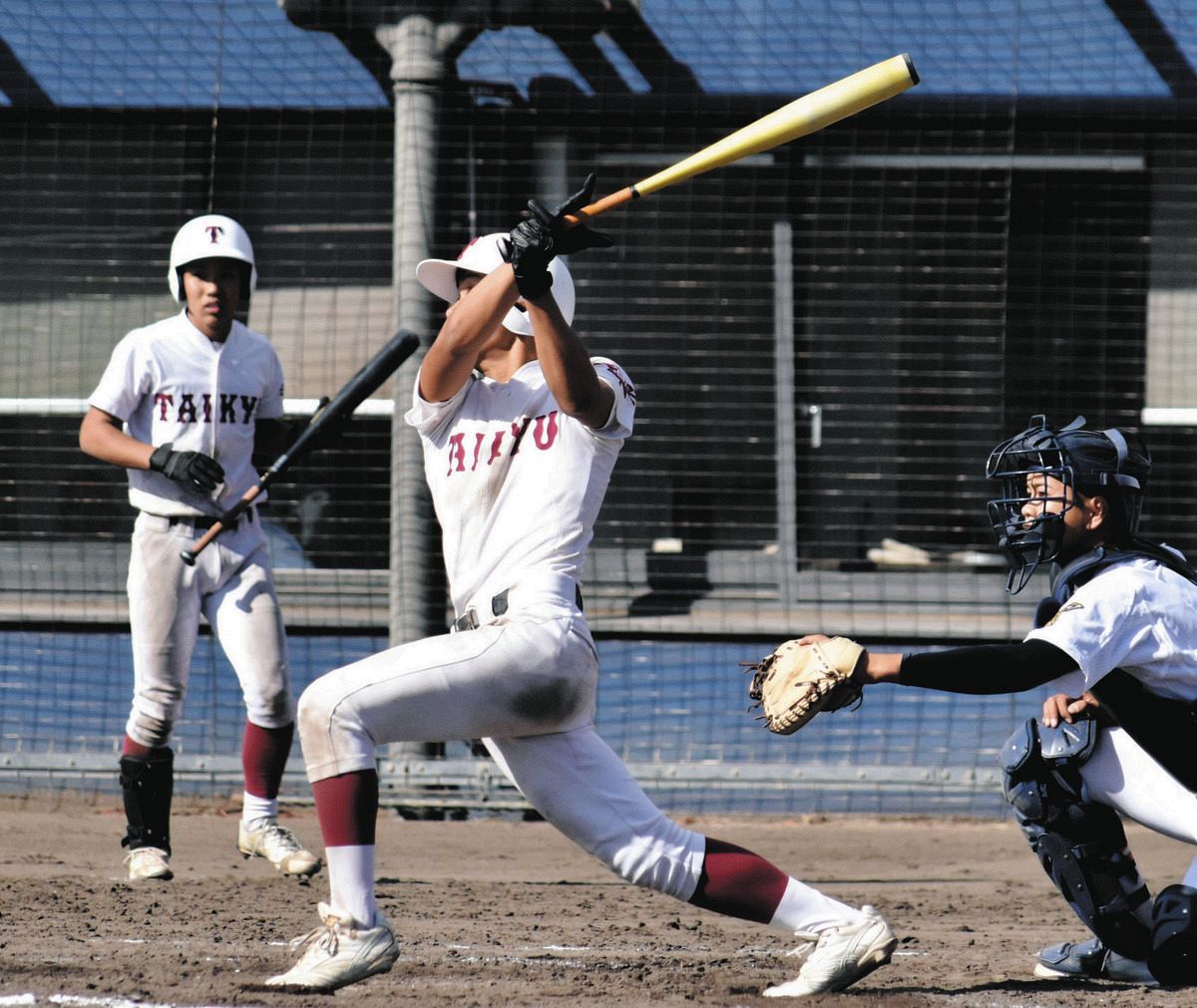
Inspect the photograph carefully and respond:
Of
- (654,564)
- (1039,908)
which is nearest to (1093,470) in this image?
(1039,908)

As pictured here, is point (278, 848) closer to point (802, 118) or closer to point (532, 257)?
point (532, 257)

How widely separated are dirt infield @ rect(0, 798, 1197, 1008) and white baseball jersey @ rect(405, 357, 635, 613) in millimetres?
882

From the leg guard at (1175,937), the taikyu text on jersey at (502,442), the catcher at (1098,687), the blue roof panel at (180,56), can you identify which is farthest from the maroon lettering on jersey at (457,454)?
the blue roof panel at (180,56)

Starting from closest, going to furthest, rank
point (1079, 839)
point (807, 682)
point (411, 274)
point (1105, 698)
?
point (807, 682) → point (1105, 698) → point (1079, 839) → point (411, 274)

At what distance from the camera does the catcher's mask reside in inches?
134

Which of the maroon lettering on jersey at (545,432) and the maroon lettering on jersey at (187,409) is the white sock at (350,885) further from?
the maroon lettering on jersey at (187,409)

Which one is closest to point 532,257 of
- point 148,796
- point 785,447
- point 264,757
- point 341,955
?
point 341,955

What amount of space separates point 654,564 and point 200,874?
284cm

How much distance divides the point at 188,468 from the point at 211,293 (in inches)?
24.8

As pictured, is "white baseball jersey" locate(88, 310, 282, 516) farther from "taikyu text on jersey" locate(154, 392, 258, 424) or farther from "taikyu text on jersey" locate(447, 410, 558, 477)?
"taikyu text on jersey" locate(447, 410, 558, 477)

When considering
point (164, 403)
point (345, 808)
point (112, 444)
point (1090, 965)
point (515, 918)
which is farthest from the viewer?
point (164, 403)

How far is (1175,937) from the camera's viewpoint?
3.24 meters

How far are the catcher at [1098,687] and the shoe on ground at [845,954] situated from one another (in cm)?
48

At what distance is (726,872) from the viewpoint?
10.4 ft
